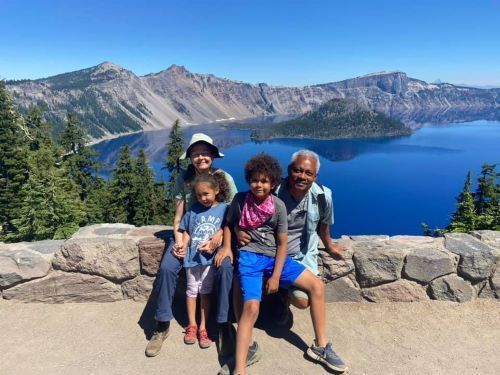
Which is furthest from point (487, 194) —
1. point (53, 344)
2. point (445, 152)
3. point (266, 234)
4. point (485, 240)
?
point (445, 152)

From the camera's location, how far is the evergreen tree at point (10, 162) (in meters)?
26.5

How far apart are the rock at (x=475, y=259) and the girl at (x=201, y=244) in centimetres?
338

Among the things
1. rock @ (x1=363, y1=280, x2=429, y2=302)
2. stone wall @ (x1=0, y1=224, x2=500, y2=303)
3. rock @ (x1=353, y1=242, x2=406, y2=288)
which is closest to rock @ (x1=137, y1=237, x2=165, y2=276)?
stone wall @ (x1=0, y1=224, x2=500, y2=303)

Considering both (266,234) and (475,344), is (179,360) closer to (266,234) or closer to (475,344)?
(266,234)

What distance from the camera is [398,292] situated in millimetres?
5277

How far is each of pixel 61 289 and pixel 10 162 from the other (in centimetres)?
2584

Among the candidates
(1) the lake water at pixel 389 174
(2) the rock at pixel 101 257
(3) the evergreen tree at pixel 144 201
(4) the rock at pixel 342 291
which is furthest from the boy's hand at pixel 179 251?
(1) the lake water at pixel 389 174

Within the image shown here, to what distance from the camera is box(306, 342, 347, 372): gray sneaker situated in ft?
13.6

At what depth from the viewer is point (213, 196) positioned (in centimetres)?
474

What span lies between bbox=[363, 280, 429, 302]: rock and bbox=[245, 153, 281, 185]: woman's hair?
2406 mm

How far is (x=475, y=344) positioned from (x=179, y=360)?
3656 millimetres

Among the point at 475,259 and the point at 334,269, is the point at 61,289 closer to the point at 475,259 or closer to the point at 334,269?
the point at 334,269

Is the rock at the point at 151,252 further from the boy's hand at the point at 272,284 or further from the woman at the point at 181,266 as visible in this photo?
the boy's hand at the point at 272,284

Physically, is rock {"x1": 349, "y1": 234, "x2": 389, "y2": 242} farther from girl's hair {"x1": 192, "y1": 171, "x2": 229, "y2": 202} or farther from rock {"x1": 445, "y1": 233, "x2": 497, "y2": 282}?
girl's hair {"x1": 192, "y1": 171, "x2": 229, "y2": 202}
